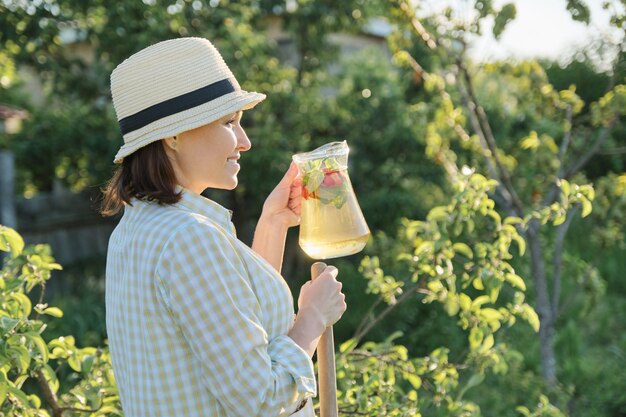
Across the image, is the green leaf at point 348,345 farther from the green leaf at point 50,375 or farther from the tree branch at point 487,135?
the tree branch at point 487,135

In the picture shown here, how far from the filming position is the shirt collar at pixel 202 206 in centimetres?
162

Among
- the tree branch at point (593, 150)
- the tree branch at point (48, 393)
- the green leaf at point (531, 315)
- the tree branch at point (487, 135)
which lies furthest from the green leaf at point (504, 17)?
the tree branch at point (48, 393)

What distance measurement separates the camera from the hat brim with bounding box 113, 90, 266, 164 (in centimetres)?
157

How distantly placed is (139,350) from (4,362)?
0.75 m

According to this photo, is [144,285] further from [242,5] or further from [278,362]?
[242,5]

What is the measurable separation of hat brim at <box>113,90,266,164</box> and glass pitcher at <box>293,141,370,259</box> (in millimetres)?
316

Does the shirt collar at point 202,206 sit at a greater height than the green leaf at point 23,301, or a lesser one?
greater

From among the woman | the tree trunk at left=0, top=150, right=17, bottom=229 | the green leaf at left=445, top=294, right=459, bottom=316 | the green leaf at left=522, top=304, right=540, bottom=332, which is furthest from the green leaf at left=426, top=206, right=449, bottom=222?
the tree trunk at left=0, top=150, right=17, bottom=229

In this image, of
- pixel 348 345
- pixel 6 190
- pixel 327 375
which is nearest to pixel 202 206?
pixel 327 375

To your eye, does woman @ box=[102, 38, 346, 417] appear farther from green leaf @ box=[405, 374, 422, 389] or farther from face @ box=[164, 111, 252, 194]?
green leaf @ box=[405, 374, 422, 389]

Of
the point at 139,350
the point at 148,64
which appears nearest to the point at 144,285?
the point at 139,350

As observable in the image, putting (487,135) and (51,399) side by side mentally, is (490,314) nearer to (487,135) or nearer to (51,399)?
(51,399)

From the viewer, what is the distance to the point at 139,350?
1.55 m

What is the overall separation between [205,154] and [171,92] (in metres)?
0.13
